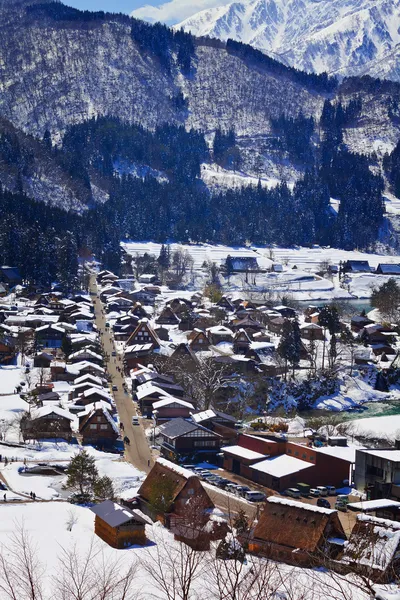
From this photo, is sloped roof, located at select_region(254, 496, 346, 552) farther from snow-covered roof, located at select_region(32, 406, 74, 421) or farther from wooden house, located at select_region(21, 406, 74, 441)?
snow-covered roof, located at select_region(32, 406, 74, 421)

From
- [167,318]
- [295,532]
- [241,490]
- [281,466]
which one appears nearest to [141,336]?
[167,318]

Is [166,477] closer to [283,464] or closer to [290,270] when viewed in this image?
[283,464]

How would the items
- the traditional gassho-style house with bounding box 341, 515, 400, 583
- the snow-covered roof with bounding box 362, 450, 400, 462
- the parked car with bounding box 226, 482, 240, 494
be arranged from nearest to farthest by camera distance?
the traditional gassho-style house with bounding box 341, 515, 400, 583 < the parked car with bounding box 226, 482, 240, 494 < the snow-covered roof with bounding box 362, 450, 400, 462

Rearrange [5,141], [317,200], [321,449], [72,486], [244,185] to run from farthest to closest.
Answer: [244,185]
[317,200]
[5,141]
[321,449]
[72,486]

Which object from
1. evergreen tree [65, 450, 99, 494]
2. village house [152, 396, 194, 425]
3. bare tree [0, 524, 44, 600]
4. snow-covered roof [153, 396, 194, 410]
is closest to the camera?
bare tree [0, 524, 44, 600]

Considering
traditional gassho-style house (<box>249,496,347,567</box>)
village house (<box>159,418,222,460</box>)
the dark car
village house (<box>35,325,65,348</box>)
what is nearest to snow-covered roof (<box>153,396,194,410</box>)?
village house (<box>159,418,222,460</box>)

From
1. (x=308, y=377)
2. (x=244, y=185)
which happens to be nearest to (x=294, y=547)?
(x=308, y=377)

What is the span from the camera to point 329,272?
8850 cm

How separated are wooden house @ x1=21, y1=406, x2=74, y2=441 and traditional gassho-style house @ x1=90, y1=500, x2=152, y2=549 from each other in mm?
12960

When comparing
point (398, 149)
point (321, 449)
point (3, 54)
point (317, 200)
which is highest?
point (3, 54)

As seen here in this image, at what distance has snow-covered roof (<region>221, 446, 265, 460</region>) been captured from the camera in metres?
31.8

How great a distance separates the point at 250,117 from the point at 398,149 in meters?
35.8

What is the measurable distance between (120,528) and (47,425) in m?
14.6

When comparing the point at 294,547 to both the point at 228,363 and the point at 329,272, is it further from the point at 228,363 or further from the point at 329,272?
the point at 329,272
